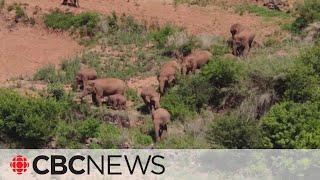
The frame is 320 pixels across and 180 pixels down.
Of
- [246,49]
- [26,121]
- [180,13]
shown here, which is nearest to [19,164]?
[26,121]

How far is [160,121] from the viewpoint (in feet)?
62.0

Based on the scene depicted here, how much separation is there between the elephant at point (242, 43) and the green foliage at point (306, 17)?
390 centimetres

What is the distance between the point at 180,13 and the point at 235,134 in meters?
14.7

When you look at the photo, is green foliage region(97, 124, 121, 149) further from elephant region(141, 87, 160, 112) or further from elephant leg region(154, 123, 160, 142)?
elephant region(141, 87, 160, 112)

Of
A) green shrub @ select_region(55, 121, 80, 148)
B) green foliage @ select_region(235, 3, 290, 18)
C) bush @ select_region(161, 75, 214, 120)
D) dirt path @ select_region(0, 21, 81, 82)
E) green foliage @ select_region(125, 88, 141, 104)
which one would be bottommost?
dirt path @ select_region(0, 21, 81, 82)

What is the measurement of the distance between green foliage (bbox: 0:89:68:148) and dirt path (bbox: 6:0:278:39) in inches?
453

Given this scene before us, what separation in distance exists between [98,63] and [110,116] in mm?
5951

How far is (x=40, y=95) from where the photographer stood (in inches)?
847

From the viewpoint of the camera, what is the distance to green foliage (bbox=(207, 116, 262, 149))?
17.2m

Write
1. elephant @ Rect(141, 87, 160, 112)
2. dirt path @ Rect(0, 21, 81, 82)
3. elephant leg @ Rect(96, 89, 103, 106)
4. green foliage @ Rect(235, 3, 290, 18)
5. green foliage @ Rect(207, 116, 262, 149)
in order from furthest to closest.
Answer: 1. green foliage @ Rect(235, 3, 290, 18)
2. dirt path @ Rect(0, 21, 81, 82)
3. elephant leg @ Rect(96, 89, 103, 106)
4. elephant @ Rect(141, 87, 160, 112)
5. green foliage @ Rect(207, 116, 262, 149)

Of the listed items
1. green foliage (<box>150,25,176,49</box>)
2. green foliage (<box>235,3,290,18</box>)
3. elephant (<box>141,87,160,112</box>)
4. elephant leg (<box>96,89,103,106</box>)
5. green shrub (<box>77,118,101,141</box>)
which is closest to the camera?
green shrub (<box>77,118,101,141</box>)

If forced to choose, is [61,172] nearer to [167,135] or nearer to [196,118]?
[167,135]

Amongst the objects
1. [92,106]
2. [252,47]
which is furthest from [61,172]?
[252,47]

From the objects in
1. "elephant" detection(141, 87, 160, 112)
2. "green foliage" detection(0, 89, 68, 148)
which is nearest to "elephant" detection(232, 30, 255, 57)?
"elephant" detection(141, 87, 160, 112)
